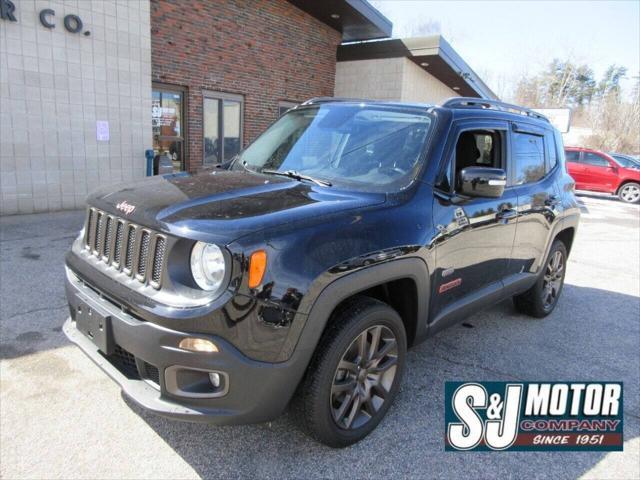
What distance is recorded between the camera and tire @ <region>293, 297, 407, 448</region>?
94.1 inches

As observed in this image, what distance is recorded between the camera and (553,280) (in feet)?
16.3

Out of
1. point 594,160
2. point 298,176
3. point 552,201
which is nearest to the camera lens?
point 298,176

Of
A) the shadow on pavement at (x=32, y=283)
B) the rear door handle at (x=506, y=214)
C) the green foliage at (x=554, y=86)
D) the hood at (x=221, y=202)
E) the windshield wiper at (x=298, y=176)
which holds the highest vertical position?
the green foliage at (x=554, y=86)

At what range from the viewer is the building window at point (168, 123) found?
1037cm

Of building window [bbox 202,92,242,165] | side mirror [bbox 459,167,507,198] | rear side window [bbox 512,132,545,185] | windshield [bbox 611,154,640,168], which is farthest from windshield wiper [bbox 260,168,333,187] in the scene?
windshield [bbox 611,154,640,168]

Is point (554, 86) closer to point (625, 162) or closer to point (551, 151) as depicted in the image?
point (625, 162)

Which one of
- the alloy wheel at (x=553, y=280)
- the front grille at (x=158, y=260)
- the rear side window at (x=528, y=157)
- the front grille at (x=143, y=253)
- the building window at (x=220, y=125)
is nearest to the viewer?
the front grille at (x=158, y=260)

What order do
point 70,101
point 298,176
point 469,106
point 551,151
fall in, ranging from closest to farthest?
point 298,176
point 469,106
point 551,151
point 70,101

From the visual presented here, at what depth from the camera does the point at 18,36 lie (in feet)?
25.5

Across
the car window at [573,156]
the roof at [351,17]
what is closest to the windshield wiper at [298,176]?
the roof at [351,17]

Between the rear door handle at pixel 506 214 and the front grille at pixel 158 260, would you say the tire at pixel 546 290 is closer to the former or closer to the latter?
the rear door handle at pixel 506 214

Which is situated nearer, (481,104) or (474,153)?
(474,153)

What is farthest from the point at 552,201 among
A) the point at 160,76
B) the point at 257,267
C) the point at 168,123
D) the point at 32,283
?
the point at 168,123

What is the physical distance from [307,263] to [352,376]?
31.0 inches
